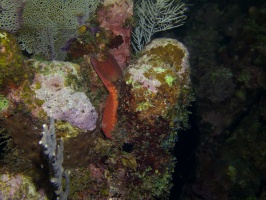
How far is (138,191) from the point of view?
12.1 feet

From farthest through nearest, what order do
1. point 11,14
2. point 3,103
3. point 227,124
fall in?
point 227,124, point 11,14, point 3,103

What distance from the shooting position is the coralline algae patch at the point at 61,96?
10.6 feet

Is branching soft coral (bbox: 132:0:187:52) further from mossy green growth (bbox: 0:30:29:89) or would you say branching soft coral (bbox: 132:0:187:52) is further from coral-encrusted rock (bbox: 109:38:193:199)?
mossy green growth (bbox: 0:30:29:89)

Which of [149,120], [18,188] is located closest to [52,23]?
[149,120]

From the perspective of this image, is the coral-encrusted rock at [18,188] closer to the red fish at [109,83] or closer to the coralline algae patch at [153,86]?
the red fish at [109,83]

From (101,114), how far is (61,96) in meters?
0.81

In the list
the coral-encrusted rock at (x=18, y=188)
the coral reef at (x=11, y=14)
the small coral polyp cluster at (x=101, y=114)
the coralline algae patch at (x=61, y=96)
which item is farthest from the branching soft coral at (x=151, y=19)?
the coral-encrusted rock at (x=18, y=188)

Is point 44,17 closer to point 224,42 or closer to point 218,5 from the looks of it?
point 224,42

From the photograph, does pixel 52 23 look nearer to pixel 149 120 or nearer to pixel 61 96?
pixel 61 96

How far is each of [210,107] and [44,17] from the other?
194 inches

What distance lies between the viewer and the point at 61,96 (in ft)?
10.7

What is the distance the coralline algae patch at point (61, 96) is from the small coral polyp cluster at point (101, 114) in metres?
0.01

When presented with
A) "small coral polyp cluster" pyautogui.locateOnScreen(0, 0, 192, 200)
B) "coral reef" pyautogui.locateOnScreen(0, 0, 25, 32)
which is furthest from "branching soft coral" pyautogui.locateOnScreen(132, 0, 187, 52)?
"coral reef" pyautogui.locateOnScreen(0, 0, 25, 32)

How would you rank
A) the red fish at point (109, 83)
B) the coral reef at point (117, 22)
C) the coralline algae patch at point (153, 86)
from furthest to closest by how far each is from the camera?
the coral reef at point (117, 22) < the red fish at point (109, 83) < the coralline algae patch at point (153, 86)
